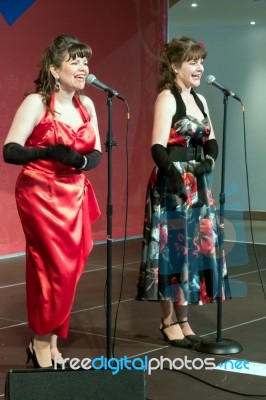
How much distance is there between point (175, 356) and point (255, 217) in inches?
182

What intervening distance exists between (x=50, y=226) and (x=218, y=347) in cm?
117

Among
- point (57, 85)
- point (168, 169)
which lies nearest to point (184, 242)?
point (168, 169)

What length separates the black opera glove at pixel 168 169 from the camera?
13.5 feet

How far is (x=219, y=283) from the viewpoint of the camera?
429cm

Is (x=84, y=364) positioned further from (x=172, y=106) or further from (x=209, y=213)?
(x=172, y=106)

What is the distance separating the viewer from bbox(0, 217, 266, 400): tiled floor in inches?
149

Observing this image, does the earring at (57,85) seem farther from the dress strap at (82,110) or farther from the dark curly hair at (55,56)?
the dress strap at (82,110)

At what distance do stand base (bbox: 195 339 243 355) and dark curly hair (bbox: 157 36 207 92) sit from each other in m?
1.37

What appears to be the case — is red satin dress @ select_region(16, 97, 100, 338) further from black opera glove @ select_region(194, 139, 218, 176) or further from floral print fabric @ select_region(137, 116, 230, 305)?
black opera glove @ select_region(194, 139, 218, 176)

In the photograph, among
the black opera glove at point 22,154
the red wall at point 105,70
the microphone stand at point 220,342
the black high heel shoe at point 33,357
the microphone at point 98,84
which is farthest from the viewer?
the red wall at point 105,70

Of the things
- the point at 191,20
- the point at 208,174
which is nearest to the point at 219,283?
the point at 208,174

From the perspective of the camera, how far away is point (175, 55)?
4320 mm

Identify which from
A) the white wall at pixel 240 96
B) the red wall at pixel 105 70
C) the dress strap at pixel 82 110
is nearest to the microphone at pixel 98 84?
the dress strap at pixel 82 110

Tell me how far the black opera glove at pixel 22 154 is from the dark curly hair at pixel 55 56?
0.27m
